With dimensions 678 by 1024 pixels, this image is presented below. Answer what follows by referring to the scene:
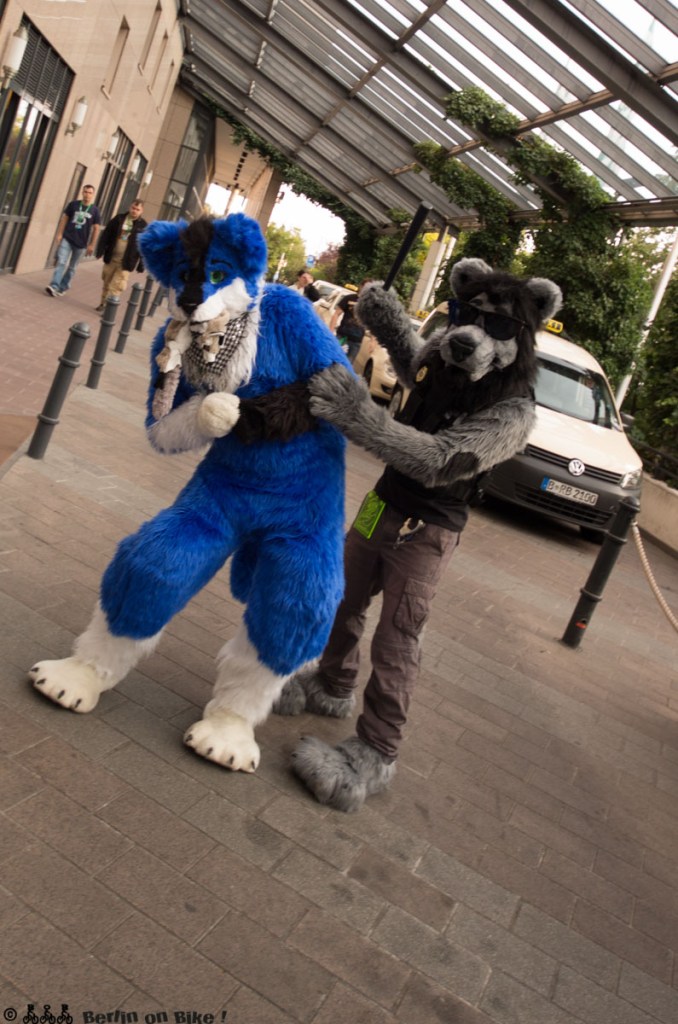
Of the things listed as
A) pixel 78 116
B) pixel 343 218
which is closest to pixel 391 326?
pixel 78 116

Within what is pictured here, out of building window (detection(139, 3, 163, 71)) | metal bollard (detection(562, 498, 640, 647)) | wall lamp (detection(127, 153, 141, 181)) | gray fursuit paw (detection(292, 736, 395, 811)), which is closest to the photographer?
gray fursuit paw (detection(292, 736, 395, 811))

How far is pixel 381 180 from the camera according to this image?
28.3m

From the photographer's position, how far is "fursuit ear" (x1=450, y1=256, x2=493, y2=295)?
3594 mm

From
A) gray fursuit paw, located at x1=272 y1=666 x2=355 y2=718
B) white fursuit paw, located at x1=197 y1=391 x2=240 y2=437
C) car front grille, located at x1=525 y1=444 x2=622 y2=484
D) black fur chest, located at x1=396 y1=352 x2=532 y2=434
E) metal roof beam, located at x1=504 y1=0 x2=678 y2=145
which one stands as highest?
metal roof beam, located at x1=504 y1=0 x2=678 y2=145

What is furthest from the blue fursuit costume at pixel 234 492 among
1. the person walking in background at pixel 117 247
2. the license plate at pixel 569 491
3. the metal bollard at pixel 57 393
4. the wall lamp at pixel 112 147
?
the wall lamp at pixel 112 147

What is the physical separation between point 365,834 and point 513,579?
5.02 metres

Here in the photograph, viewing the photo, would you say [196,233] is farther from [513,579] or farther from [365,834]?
[513,579]

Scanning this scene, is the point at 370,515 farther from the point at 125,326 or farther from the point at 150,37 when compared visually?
the point at 150,37

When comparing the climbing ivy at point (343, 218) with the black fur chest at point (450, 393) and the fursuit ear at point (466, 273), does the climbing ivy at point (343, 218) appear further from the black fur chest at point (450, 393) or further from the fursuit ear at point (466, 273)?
the black fur chest at point (450, 393)

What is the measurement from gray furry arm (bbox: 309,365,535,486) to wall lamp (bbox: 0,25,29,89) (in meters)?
10.0

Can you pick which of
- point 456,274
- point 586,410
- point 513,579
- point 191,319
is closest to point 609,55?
point 586,410

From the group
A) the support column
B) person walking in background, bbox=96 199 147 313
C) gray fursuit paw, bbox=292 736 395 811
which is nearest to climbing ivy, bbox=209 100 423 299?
the support column

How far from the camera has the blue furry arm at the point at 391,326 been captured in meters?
3.79

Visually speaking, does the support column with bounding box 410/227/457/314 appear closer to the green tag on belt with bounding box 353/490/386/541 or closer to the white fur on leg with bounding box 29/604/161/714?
the green tag on belt with bounding box 353/490/386/541
